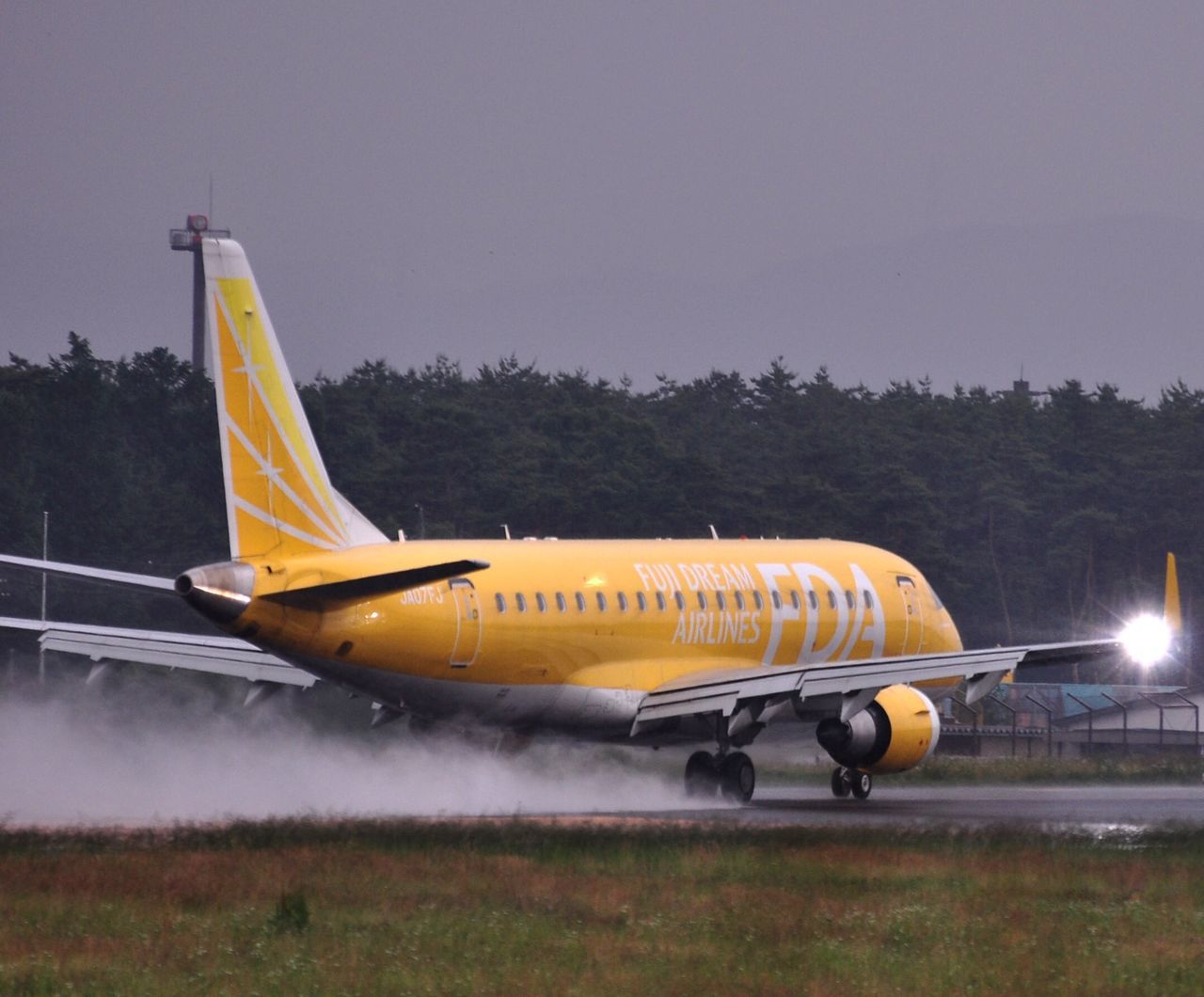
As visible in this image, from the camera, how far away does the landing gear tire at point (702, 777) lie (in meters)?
38.1

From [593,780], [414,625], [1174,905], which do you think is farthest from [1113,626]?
[1174,905]

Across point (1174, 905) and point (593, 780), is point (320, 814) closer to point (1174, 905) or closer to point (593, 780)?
point (593, 780)

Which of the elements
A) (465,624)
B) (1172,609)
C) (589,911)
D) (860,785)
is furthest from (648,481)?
(589,911)

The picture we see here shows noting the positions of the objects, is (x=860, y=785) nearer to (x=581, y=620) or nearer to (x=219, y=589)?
(x=581, y=620)

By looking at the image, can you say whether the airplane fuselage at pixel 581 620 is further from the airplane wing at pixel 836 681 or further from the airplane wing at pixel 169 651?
the airplane wing at pixel 169 651

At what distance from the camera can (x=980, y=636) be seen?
118312 mm

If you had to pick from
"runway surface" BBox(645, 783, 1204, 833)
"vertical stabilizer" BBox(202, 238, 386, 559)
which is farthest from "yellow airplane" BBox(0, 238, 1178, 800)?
"runway surface" BBox(645, 783, 1204, 833)

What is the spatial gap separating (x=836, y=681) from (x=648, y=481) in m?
79.5

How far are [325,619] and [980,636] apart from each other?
293 ft

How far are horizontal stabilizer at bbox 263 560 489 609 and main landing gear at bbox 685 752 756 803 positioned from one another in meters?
7.78

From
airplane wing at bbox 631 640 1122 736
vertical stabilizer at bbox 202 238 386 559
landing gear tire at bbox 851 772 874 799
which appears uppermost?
vertical stabilizer at bbox 202 238 386 559

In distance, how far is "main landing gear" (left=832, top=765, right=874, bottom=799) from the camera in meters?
41.0

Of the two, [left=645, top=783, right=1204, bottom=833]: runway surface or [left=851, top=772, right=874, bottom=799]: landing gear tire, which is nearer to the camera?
[left=645, top=783, right=1204, bottom=833]: runway surface

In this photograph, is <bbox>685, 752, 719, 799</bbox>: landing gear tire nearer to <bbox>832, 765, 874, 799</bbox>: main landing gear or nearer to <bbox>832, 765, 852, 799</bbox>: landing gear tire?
<bbox>832, 765, 874, 799</bbox>: main landing gear
